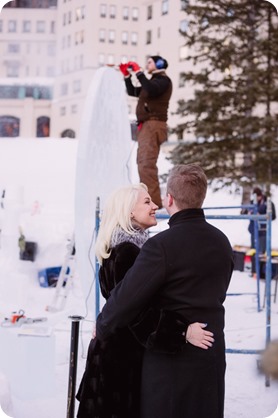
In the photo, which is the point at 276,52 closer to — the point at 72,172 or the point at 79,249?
the point at 72,172

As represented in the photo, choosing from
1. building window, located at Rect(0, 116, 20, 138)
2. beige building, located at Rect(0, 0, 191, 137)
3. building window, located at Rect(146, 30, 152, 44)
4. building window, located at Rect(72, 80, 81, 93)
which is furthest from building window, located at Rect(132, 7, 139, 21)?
building window, located at Rect(0, 116, 20, 138)

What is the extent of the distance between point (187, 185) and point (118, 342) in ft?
2.13

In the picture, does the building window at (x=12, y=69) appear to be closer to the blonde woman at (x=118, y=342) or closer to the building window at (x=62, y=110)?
the building window at (x=62, y=110)

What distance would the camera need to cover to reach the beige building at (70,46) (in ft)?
80.1

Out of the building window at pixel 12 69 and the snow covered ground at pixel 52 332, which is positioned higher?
the building window at pixel 12 69

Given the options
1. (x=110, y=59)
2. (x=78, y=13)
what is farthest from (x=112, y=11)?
(x=78, y=13)

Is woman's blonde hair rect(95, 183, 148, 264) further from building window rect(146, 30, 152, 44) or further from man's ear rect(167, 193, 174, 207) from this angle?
building window rect(146, 30, 152, 44)

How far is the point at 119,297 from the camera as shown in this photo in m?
1.83

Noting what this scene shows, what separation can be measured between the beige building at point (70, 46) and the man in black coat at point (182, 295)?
67.6ft

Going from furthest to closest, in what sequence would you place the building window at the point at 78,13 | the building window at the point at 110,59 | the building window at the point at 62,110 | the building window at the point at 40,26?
the building window at the point at 62,110 < the building window at the point at 110,59 < the building window at the point at 78,13 < the building window at the point at 40,26

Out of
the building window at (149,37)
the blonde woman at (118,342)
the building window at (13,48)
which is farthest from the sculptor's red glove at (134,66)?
the building window at (149,37)

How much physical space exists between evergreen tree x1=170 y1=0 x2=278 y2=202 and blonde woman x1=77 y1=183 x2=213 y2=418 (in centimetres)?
1336

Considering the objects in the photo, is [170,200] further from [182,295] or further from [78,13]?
[78,13]

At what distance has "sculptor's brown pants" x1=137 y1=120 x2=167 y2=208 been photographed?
5.29 meters
